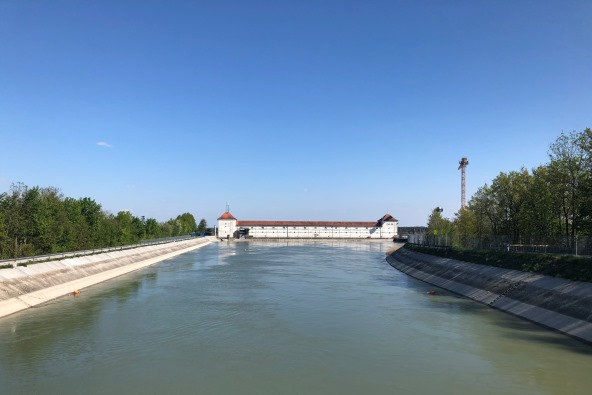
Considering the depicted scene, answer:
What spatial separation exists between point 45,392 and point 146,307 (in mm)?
15641

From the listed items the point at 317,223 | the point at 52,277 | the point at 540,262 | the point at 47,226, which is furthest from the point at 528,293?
the point at 317,223

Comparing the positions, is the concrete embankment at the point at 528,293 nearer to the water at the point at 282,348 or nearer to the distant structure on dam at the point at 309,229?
the water at the point at 282,348

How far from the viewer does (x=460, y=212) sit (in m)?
75.7

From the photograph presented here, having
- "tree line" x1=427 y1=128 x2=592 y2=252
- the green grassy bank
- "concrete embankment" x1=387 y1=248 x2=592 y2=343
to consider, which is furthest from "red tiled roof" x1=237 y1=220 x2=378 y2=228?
the green grassy bank

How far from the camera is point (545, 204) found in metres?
48.9

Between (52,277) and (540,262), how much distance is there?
131 feet

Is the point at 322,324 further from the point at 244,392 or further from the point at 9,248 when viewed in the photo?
the point at 9,248

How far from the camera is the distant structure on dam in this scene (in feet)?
601

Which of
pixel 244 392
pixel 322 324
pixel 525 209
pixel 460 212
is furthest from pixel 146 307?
pixel 460 212

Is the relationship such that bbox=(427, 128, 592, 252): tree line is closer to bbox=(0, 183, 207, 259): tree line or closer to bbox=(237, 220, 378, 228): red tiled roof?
bbox=(0, 183, 207, 259): tree line

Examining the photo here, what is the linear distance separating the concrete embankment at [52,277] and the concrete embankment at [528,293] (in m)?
32.5

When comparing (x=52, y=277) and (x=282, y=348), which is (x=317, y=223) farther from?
(x=282, y=348)

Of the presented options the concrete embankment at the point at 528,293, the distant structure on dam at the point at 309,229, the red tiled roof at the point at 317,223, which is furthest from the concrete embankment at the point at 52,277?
the red tiled roof at the point at 317,223

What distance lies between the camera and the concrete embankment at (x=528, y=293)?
862 inches
